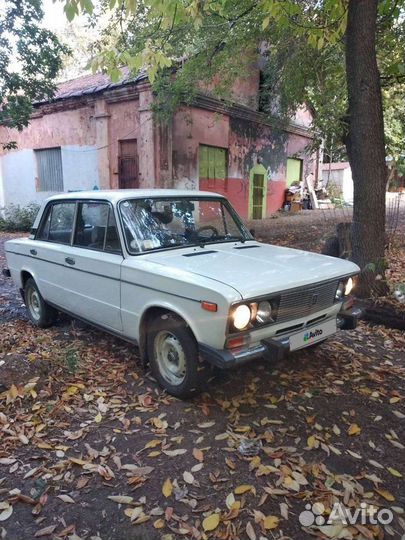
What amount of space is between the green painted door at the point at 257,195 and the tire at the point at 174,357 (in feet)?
42.9

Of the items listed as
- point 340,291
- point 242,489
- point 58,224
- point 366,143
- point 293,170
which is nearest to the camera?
point 242,489

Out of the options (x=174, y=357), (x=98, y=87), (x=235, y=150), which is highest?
(x=98, y=87)

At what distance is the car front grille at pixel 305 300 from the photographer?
3.12m

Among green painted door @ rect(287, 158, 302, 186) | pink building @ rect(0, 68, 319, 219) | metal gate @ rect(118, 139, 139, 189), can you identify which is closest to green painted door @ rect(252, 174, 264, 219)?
pink building @ rect(0, 68, 319, 219)

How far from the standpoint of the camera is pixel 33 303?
17.5 feet

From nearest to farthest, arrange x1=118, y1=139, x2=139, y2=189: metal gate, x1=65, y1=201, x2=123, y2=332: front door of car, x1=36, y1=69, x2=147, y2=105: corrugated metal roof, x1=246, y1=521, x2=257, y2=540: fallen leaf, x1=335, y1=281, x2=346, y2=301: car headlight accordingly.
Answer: x1=246, y1=521, x2=257, y2=540: fallen leaf
x1=335, y1=281, x2=346, y2=301: car headlight
x1=65, y1=201, x2=123, y2=332: front door of car
x1=36, y1=69, x2=147, y2=105: corrugated metal roof
x1=118, y1=139, x2=139, y2=189: metal gate

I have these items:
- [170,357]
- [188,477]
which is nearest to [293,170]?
[170,357]

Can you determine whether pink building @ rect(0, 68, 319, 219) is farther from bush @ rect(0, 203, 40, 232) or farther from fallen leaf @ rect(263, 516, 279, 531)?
fallen leaf @ rect(263, 516, 279, 531)

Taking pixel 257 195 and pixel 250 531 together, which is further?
pixel 257 195

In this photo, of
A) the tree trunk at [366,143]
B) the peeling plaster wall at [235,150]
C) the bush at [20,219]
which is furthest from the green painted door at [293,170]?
the tree trunk at [366,143]

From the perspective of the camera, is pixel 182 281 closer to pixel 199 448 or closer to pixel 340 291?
pixel 199 448

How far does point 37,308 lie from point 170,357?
8.54ft

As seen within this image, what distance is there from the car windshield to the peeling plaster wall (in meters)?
5.57

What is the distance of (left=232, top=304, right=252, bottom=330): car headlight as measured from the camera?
282cm
